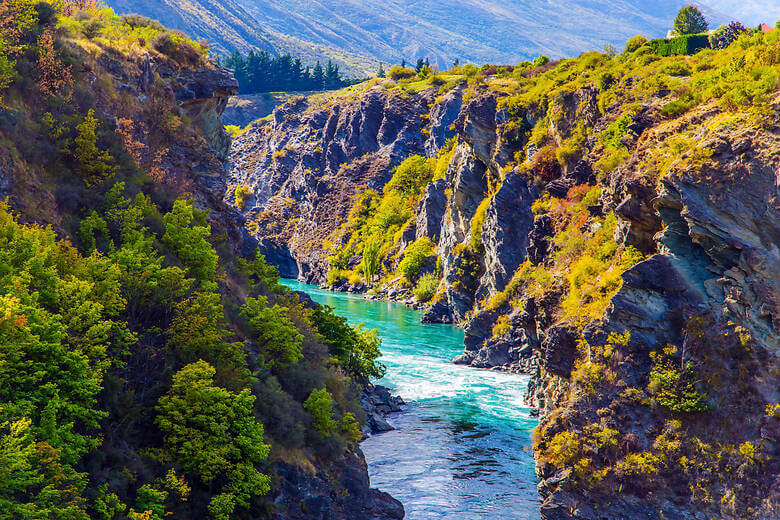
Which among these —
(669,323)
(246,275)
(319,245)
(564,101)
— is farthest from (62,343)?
(319,245)

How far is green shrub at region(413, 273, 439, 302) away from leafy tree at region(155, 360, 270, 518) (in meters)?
96.6

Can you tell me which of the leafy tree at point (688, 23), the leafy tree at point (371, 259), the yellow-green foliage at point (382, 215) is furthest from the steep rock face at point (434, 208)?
the leafy tree at point (688, 23)

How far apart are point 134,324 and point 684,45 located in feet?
206

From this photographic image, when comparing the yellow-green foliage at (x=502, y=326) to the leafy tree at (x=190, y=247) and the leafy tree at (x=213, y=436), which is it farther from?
the leafy tree at (x=213, y=436)

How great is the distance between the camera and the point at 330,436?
3847 cm

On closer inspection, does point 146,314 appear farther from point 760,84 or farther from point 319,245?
point 319,245

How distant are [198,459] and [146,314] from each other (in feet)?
27.0

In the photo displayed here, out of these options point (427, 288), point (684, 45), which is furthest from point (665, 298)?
point (427, 288)

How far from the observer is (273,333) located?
40.5 metres

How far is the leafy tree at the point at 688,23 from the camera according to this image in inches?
3622

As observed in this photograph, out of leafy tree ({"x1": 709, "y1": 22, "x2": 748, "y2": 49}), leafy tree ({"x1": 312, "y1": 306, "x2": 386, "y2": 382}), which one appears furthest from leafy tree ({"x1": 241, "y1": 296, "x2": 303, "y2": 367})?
leafy tree ({"x1": 709, "y1": 22, "x2": 748, "y2": 49})

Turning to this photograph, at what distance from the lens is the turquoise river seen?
42.2 metres

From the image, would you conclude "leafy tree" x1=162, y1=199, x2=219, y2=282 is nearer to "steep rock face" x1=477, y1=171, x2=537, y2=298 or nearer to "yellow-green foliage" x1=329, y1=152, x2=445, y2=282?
"steep rock face" x1=477, y1=171, x2=537, y2=298

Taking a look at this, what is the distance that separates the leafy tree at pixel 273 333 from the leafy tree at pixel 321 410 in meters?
2.56
